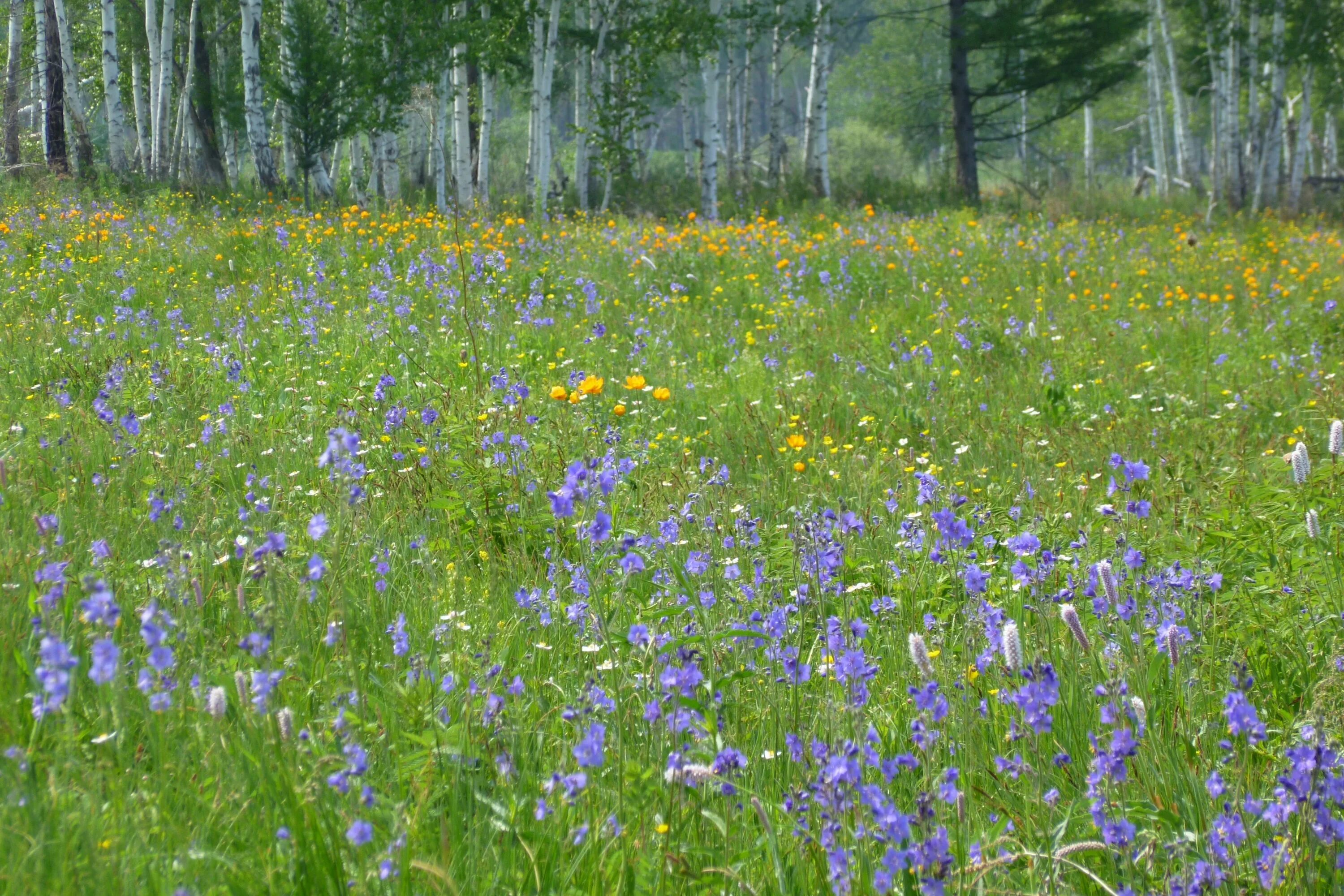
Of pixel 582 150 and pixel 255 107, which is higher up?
pixel 582 150

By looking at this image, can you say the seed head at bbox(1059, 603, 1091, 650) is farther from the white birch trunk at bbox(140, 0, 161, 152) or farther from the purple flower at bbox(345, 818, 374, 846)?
the white birch trunk at bbox(140, 0, 161, 152)

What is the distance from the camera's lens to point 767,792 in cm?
174

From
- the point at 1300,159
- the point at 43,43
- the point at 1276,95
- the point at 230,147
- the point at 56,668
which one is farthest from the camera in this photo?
the point at 230,147

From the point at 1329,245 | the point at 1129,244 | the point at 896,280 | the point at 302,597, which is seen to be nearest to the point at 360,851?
the point at 302,597

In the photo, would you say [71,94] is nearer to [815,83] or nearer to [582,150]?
[582,150]

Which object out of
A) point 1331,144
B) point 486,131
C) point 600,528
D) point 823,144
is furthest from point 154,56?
point 1331,144

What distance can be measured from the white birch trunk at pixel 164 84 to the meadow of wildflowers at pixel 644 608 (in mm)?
13131

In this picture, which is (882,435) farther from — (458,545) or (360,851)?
A: (360,851)

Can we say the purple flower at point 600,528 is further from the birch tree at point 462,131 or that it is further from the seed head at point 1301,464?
the birch tree at point 462,131

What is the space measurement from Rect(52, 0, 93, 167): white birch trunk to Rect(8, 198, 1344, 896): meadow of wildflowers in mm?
10474

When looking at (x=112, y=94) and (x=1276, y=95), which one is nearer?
(x=112, y=94)

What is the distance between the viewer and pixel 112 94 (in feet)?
43.9

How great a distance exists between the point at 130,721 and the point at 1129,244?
35.7ft

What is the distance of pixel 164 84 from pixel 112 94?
19.2ft
